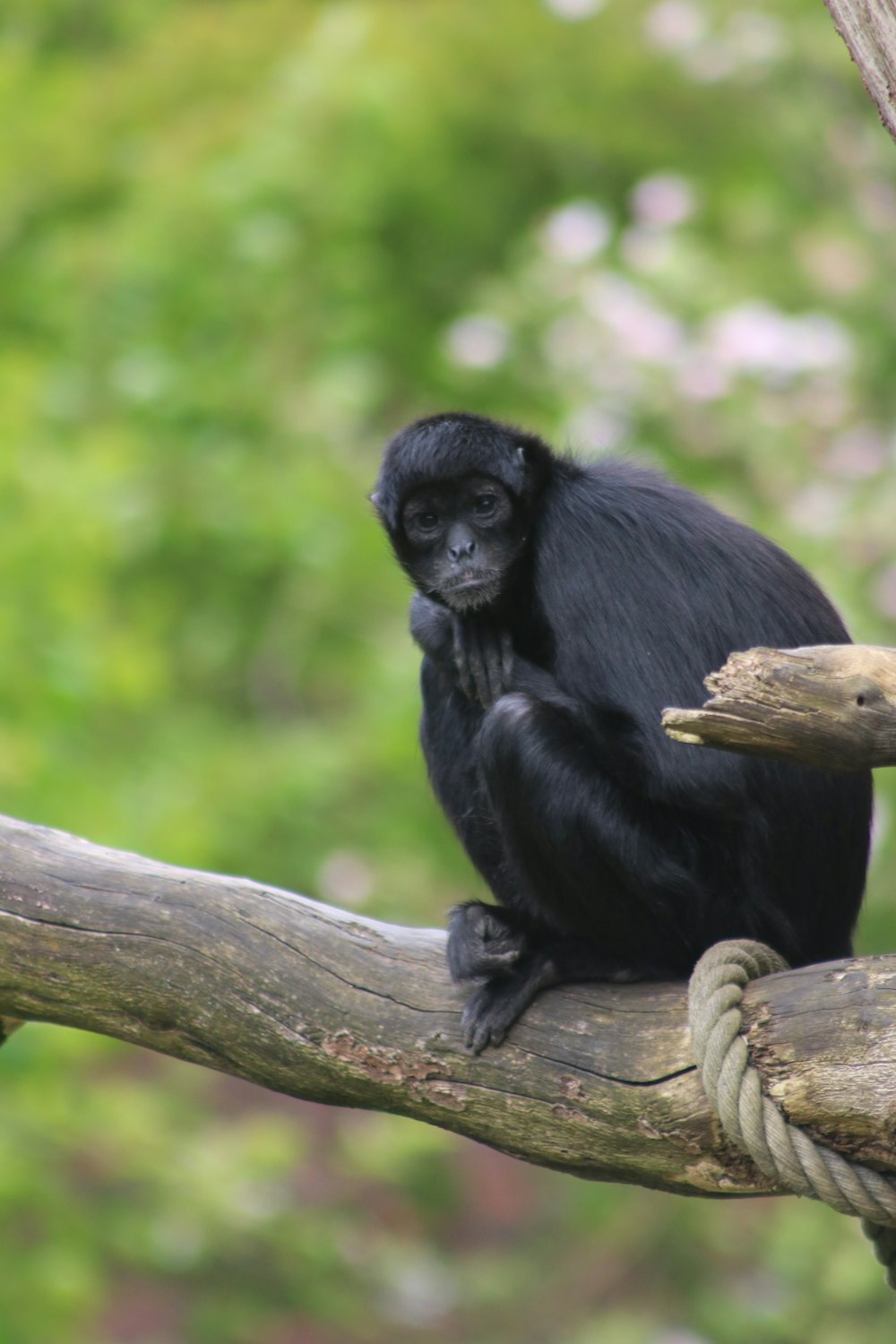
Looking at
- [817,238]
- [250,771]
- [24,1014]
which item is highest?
[817,238]

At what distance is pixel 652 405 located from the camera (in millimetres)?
8414

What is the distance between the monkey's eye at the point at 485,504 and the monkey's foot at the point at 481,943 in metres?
1.07

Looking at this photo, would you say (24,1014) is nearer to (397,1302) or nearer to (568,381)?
(568,381)

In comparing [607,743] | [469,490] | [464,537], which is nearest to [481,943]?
[607,743]

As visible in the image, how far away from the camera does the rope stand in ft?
10.00

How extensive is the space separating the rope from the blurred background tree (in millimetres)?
4263

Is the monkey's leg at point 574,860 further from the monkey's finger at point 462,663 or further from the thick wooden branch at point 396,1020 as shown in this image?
the monkey's finger at point 462,663

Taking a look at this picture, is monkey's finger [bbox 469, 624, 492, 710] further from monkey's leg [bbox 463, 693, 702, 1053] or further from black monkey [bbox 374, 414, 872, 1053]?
monkey's leg [bbox 463, 693, 702, 1053]

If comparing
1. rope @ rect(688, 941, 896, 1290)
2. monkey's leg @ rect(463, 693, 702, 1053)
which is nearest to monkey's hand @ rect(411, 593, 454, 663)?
monkey's leg @ rect(463, 693, 702, 1053)

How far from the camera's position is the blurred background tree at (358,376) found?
8.00m

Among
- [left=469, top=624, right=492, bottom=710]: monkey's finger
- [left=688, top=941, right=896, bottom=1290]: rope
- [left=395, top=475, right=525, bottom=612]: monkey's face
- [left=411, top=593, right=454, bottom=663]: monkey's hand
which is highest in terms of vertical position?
[left=395, top=475, right=525, bottom=612]: monkey's face

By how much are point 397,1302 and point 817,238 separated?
6.81 m

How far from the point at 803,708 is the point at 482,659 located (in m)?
1.61

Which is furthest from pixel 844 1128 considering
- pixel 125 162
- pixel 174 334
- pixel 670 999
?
pixel 125 162
